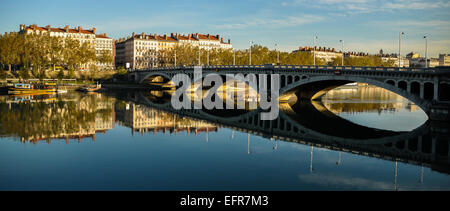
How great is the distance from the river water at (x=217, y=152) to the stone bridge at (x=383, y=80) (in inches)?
105

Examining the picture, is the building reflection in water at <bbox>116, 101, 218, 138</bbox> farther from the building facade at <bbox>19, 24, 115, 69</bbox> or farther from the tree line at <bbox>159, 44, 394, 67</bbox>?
the building facade at <bbox>19, 24, 115, 69</bbox>

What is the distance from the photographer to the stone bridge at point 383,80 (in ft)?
138

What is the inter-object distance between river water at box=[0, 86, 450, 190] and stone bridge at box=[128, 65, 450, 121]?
2.67 meters

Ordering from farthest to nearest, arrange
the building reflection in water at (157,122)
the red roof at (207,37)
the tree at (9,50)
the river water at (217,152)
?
1. the red roof at (207,37)
2. the tree at (9,50)
3. the building reflection in water at (157,122)
4. the river water at (217,152)

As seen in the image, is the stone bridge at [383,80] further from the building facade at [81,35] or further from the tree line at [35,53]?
the building facade at [81,35]

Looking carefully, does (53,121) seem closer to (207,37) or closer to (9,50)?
(9,50)

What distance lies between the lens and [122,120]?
4700cm

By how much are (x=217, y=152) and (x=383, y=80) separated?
26357mm

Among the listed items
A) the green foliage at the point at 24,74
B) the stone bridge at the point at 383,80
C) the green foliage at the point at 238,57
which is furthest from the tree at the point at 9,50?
the stone bridge at the point at 383,80

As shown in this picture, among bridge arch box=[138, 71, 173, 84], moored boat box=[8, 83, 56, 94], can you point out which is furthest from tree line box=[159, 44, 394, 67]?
moored boat box=[8, 83, 56, 94]

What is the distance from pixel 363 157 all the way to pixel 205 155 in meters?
11.0

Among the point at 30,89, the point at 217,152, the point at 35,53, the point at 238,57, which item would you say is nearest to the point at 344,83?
the point at 217,152

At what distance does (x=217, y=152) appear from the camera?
3006cm
